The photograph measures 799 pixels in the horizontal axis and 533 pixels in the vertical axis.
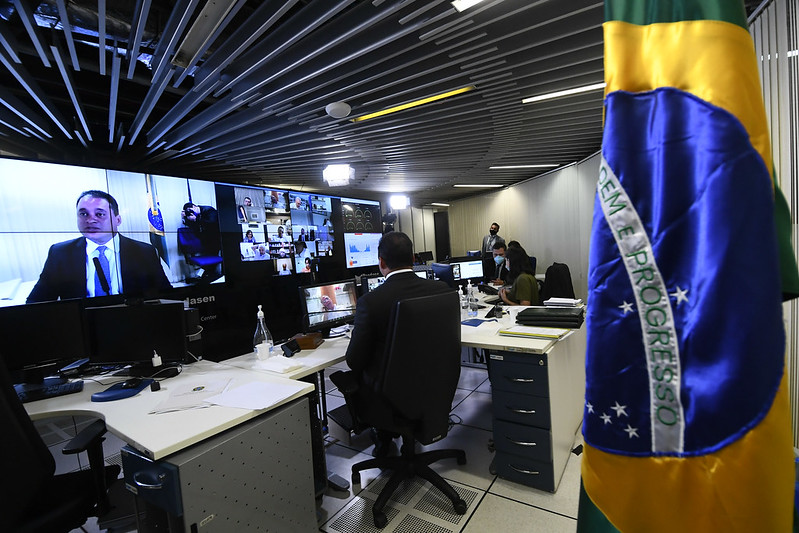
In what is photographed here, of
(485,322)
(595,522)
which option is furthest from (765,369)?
(485,322)

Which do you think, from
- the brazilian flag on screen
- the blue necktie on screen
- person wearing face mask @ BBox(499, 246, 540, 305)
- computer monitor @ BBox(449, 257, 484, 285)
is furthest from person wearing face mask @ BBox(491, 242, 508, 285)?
the blue necktie on screen

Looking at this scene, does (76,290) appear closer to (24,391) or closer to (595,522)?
(24,391)

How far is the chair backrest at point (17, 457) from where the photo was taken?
121cm

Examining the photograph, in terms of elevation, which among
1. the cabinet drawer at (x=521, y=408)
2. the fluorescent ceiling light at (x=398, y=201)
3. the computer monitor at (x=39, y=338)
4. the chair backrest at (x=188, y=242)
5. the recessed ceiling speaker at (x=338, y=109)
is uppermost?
the recessed ceiling speaker at (x=338, y=109)

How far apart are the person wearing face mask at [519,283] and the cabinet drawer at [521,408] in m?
1.75

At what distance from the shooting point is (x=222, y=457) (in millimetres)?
1400

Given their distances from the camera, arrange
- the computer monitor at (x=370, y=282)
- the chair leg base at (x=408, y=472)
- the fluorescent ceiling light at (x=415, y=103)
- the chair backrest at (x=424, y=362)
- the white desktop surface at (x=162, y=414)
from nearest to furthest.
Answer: the white desktop surface at (x=162, y=414), the chair backrest at (x=424, y=362), the chair leg base at (x=408, y=472), the fluorescent ceiling light at (x=415, y=103), the computer monitor at (x=370, y=282)

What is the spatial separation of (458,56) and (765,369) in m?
Result: 2.60

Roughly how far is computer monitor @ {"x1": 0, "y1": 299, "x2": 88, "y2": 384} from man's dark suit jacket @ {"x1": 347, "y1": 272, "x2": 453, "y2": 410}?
191cm

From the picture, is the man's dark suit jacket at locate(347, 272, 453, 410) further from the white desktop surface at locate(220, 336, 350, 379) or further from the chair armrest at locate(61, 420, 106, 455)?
the chair armrest at locate(61, 420, 106, 455)

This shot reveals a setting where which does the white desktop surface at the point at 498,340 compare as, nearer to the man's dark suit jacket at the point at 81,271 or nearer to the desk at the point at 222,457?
the desk at the point at 222,457

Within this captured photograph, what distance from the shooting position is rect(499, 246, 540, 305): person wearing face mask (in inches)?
150

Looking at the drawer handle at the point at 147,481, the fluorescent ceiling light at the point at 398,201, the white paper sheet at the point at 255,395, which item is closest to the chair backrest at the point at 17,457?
the drawer handle at the point at 147,481

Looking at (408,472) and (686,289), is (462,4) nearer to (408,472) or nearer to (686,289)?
(686,289)
